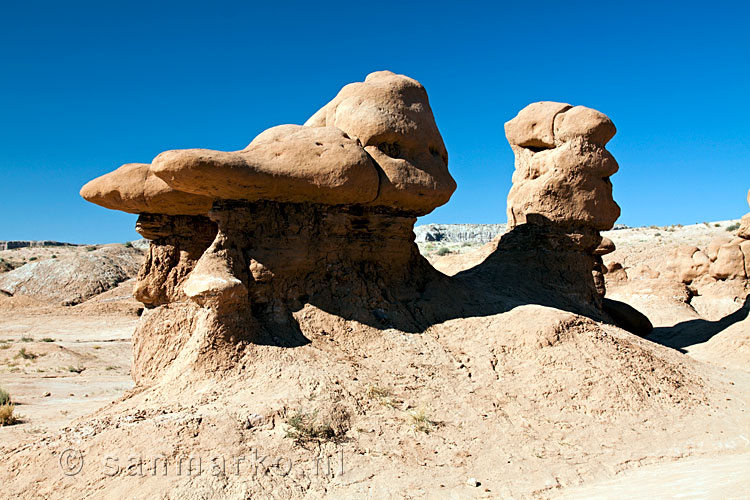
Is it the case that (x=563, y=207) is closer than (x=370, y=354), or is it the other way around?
(x=370, y=354)

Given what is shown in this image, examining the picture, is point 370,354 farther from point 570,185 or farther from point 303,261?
point 570,185

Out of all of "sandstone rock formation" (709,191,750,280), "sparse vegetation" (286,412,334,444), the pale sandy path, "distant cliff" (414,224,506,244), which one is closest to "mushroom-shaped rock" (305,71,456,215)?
"sparse vegetation" (286,412,334,444)

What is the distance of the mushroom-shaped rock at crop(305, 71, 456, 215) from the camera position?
7957mm

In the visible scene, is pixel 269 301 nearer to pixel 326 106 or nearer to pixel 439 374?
pixel 439 374

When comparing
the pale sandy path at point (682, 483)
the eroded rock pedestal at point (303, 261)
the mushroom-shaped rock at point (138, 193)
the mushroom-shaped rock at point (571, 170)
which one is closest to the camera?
the pale sandy path at point (682, 483)

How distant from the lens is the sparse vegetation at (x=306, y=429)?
5395 millimetres

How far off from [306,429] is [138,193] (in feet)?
13.9

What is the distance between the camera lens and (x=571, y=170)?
10227 millimetres

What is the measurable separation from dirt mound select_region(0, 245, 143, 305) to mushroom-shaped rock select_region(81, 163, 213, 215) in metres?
18.1

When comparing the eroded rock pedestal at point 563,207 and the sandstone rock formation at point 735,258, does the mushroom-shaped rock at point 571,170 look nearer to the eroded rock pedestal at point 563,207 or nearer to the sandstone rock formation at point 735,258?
the eroded rock pedestal at point 563,207

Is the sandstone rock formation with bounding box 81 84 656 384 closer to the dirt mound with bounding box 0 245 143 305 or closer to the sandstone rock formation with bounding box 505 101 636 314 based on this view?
the sandstone rock formation with bounding box 505 101 636 314

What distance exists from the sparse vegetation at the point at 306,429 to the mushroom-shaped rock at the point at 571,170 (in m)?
6.35

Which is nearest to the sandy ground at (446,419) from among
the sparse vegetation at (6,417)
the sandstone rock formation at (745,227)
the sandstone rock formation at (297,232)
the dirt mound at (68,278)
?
the sparse vegetation at (6,417)

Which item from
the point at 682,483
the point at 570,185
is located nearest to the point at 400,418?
the point at 682,483
